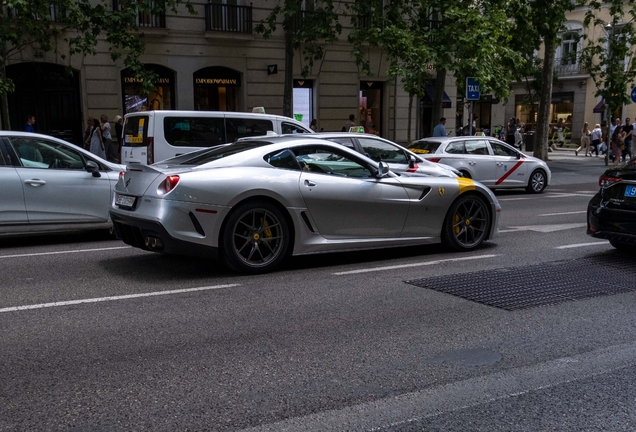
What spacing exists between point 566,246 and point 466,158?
8267 millimetres

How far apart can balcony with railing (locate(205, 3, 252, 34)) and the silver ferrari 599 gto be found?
682 inches

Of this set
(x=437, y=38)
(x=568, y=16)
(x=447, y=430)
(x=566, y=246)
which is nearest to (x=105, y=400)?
(x=447, y=430)

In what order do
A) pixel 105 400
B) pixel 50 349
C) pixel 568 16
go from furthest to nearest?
pixel 568 16 < pixel 50 349 < pixel 105 400

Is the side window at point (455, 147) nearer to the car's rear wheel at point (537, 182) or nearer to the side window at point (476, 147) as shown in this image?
the side window at point (476, 147)

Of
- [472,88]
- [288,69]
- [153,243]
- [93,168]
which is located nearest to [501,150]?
[472,88]

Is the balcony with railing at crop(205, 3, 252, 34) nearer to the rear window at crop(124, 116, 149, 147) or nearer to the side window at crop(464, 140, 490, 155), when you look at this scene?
the rear window at crop(124, 116, 149, 147)

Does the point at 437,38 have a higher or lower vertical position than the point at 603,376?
higher

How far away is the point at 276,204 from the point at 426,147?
11.0 meters

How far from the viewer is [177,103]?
24.8 meters

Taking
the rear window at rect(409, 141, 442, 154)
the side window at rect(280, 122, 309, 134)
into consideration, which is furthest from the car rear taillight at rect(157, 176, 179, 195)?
the rear window at rect(409, 141, 442, 154)

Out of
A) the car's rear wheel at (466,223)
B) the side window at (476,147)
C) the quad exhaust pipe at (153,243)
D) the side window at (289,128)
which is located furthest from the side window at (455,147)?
the quad exhaust pipe at (153,243)

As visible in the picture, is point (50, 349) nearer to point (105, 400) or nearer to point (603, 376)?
point (105, 400)

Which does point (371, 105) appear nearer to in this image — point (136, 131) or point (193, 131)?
point (193, 131)

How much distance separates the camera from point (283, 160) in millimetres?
7797
